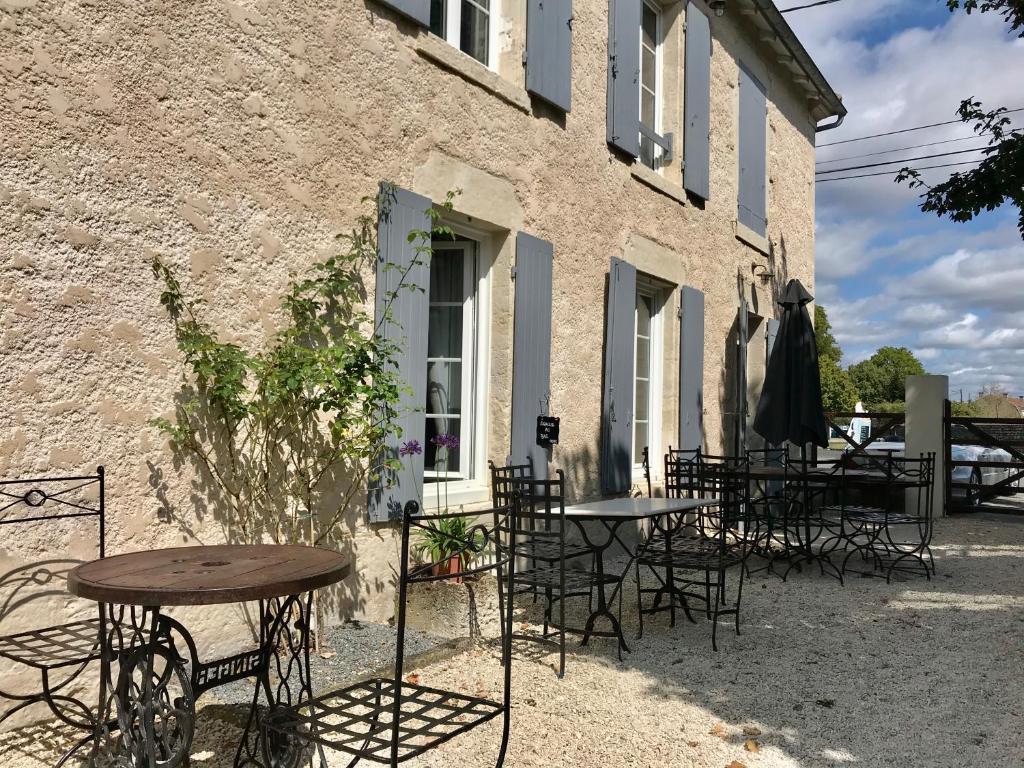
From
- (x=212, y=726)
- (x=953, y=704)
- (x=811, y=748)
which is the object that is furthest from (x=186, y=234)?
(x=953, y=704)

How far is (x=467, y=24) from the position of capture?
17.6 feet

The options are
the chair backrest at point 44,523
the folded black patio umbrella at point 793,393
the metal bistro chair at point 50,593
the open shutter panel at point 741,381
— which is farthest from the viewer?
the open shutter panel at point 741,381

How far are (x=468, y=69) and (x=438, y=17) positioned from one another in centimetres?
45

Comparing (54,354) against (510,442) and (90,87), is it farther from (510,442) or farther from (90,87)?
(510,442)

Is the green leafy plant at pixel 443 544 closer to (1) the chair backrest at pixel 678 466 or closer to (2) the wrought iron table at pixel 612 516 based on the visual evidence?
(2) the wrought iron table at pixel 612 516

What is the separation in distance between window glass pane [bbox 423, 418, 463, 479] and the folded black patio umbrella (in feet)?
10.5

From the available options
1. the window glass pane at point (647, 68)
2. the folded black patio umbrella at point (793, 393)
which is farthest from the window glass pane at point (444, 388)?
the window glass pane at point (647, 68)

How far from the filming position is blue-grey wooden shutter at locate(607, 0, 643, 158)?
255 inches

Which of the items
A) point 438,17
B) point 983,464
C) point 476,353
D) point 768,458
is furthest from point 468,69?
point 983,464

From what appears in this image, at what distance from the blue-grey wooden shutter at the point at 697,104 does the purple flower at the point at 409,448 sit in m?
4.43

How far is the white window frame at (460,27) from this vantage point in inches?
205

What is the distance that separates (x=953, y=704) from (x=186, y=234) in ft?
12.3

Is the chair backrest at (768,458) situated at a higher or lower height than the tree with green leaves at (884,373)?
lower

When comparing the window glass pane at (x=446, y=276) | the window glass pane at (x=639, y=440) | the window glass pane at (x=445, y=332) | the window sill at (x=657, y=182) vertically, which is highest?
the window sill at (x=657, y=182)
